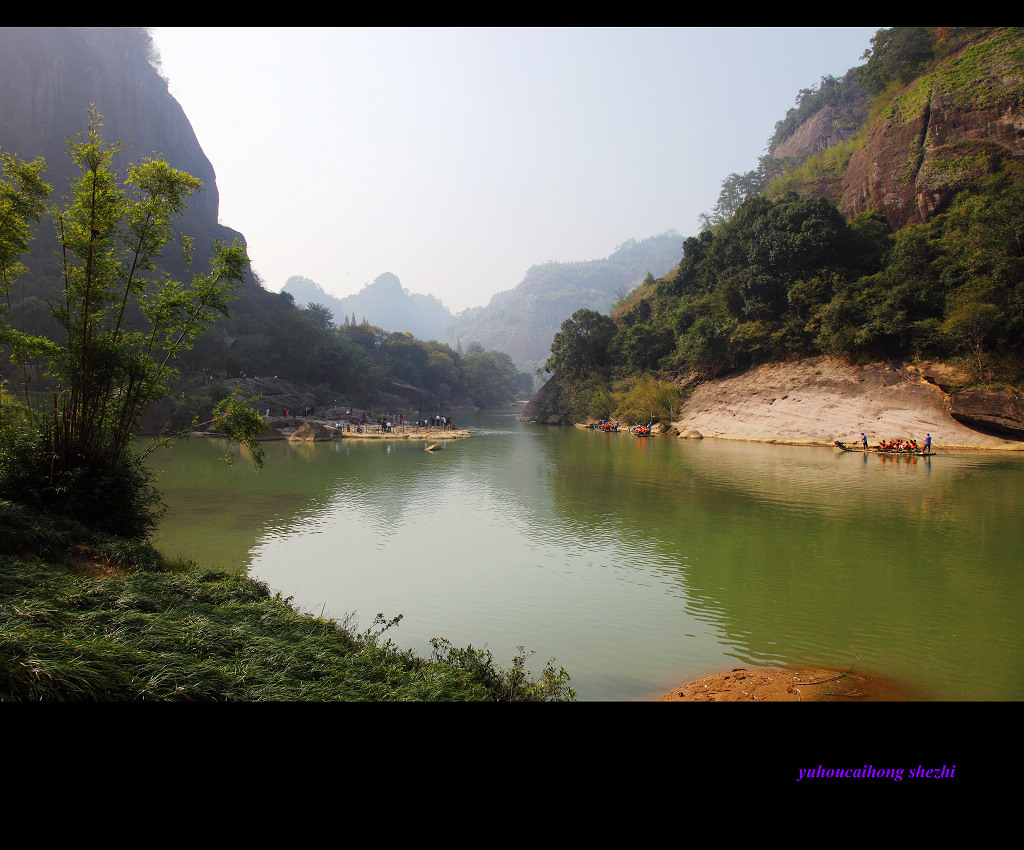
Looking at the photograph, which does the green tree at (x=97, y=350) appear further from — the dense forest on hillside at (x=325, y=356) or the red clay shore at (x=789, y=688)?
the dense forest on hillside at (x=325, y=356)

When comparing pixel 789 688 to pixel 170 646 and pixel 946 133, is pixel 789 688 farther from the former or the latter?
pixel 946 133

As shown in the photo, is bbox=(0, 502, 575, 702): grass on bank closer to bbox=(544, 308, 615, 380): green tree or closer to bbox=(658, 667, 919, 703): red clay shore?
bbox=(658, 667, 919, 703): red clay shore

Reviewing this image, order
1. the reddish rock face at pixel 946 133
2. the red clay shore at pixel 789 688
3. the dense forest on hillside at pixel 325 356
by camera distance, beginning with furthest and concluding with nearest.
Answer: the dense forest on hillside at pixel 325 356, the reddish rock face at pixel 946 133, the red clay shore at pixel 789 688

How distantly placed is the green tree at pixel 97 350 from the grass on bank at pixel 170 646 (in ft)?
3.84

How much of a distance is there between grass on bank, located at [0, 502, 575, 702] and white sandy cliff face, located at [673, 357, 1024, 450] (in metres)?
26.9

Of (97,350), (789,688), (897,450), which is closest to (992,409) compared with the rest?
(897,450)

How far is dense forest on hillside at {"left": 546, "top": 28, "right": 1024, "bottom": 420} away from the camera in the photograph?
24.4 meters

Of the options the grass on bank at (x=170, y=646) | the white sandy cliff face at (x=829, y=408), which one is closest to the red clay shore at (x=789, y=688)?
the grass on bank at (x=170, y=646)

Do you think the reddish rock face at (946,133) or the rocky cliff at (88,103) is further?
the rocky cliff at (88,103)

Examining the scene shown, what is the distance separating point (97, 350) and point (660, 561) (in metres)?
9.54

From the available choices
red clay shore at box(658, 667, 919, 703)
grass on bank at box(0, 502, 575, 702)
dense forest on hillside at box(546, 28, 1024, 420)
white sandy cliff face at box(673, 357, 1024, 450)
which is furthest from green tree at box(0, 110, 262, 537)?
dense forest on hillside at box(546, 28, 1024, 420)

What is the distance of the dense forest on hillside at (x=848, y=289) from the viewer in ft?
80.0
